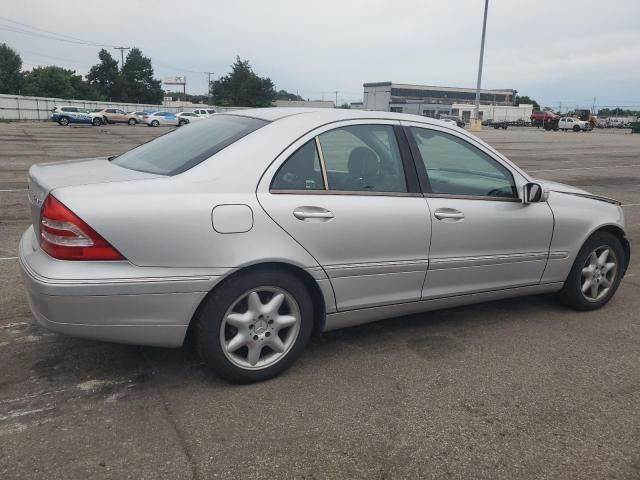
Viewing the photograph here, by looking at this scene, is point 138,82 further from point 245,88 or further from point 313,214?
point 313,214

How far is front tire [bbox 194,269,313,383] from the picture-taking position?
2.91 metres

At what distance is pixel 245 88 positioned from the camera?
8231 centimetres

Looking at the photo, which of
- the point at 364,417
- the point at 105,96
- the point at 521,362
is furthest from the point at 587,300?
the point at 105,96

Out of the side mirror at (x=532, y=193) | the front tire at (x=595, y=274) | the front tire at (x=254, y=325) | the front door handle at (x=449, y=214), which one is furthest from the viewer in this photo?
the front tire at (x=595, y=274)

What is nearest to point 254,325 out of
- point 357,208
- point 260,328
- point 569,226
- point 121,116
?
point 260,328

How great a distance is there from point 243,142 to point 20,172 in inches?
446

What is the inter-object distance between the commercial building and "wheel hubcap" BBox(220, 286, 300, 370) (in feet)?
153

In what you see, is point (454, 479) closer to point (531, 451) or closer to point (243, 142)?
point (531, 451)

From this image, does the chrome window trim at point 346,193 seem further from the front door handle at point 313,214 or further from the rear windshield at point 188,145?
the rear windshield at point 188,145

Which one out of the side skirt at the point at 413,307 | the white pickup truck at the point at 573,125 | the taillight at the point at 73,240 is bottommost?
the side skirt at the point at 413,307

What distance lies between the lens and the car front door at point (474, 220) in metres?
3.64

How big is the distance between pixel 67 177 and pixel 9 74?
92.6 metres

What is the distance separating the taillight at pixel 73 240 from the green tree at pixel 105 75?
3724 inches

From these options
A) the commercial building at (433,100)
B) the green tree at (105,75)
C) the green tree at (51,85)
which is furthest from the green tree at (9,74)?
the commercial building at (433,100)
